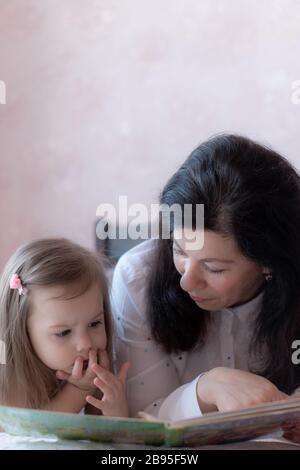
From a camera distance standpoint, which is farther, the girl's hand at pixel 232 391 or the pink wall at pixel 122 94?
the pink wall at pixel 122 94

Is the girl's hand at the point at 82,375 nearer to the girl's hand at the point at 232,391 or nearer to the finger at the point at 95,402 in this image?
the finger at the point at 95,402

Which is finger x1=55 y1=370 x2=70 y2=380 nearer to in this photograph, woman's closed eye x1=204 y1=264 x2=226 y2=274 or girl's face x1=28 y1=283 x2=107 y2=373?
girl's face x1=28 y1=283 x2=107 y2=373

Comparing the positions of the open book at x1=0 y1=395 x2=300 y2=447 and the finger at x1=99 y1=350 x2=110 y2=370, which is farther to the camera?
the finger at x1=99 y1=350 x2=110 y2=370

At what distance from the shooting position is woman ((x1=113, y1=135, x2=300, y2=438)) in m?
0.79

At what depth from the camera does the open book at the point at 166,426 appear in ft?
2.20

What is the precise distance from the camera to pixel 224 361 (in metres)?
0.92

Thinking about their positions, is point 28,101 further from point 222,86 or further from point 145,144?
point 222,86

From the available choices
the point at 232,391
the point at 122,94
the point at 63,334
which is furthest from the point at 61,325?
the point at 122,94

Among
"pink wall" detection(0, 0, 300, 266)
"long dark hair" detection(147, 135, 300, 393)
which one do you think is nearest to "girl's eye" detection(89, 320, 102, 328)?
"long dark hair" detection(147, 135, 300, 393)

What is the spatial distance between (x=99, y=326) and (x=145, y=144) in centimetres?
39

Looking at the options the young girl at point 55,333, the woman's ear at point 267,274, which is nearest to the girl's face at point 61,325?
the young girl at point 55,333

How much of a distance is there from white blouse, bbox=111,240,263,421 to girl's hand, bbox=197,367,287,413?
0.22ft

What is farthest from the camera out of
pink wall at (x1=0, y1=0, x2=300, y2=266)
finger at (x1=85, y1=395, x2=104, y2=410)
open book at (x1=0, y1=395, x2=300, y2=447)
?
pink wall at (x1=0, y1=0, x2=300, y2=266)

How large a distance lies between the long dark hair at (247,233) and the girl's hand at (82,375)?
121 mm
